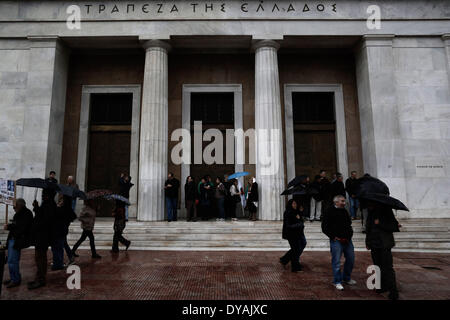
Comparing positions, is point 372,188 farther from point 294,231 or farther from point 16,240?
point 16,240

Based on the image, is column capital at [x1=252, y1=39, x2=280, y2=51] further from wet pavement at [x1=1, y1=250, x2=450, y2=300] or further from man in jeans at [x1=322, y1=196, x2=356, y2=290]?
man in jeans at [x1=322, y1=196, x2=356, y2=290]

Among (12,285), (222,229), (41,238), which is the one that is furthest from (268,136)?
(12,285)

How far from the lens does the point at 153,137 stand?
1327 centimetres

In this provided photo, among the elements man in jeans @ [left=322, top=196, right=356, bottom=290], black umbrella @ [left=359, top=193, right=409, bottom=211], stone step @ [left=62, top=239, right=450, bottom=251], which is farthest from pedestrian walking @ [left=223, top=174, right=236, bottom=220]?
black umbrella @ [left=359, top=193, right=409, bottom=211]

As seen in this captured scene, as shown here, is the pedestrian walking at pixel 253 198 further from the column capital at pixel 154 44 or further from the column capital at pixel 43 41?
the column capital at pixel 43 41

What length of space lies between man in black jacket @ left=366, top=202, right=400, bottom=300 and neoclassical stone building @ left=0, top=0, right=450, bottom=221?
285 inches

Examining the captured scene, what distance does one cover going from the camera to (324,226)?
5.89 m

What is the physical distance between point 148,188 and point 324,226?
885 centimetres

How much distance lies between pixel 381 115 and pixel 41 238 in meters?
13.8

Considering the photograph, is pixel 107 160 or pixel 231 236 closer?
pixel 231 236

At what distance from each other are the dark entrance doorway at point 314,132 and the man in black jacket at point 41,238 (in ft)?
40.5

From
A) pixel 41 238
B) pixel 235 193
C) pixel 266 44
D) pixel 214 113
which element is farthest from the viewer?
pixel 214 113
